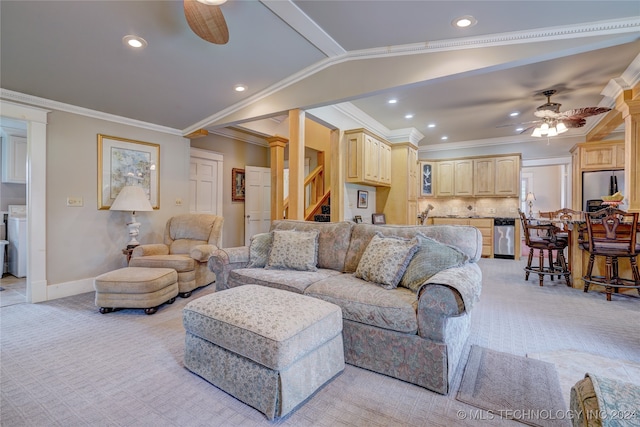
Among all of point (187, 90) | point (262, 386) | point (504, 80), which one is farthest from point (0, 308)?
point (504, 80)

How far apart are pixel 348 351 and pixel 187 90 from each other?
11.4 ft

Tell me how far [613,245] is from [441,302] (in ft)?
10.9

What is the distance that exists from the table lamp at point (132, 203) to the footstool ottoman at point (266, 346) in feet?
8.38

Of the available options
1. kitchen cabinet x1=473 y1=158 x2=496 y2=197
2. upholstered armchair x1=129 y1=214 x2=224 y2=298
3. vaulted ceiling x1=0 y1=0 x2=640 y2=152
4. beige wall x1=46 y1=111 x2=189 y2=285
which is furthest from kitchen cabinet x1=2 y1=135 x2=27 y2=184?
kitchen cabinet x1=473 y1=158 x2=496 y2=197

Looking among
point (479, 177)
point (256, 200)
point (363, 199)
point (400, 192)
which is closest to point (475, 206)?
point (479, 177)

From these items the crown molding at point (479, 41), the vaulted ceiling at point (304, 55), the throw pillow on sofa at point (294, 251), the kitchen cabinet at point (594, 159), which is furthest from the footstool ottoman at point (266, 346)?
the kitchen cabinet at point (594, 159)

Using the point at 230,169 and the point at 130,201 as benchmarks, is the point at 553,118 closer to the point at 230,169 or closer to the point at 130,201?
the point at 230,169

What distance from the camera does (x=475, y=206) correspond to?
7.41 m

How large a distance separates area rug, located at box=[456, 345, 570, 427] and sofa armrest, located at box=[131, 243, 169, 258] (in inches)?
143

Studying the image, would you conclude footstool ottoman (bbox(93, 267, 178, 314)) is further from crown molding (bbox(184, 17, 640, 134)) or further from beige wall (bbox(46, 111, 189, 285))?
crown molding (bbox(184, 17, 640, 134))

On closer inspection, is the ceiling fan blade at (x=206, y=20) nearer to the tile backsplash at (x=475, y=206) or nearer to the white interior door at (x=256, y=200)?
the white interior door at (x=256, y=200)

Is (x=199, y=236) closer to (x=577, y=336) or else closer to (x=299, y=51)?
(x=299, y=51)

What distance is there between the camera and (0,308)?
3248 millimetres

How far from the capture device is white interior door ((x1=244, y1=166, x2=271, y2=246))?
6.36 meters
